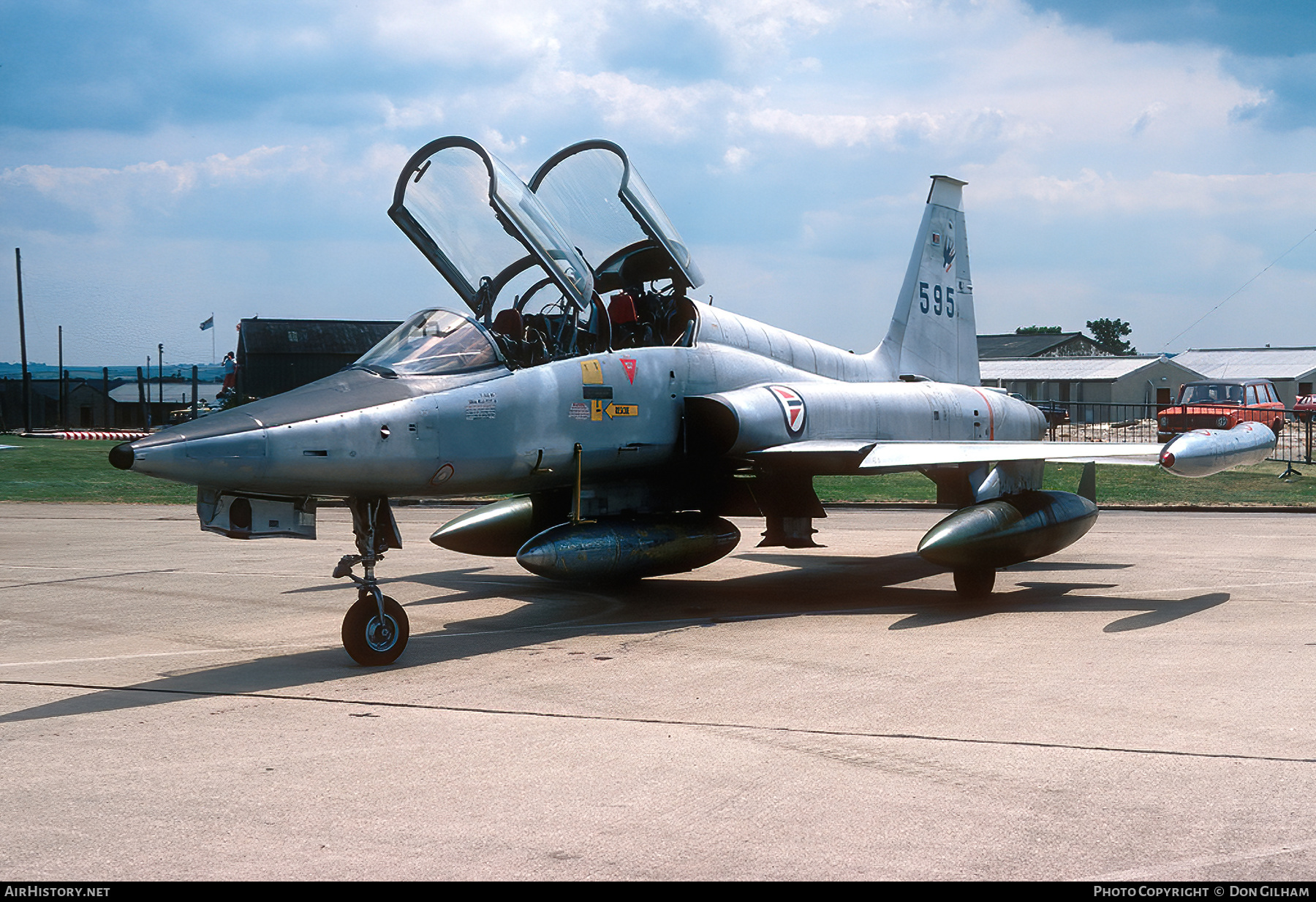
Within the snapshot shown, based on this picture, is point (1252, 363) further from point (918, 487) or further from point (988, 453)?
point (988, 453)

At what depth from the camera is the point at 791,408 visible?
1168 cm

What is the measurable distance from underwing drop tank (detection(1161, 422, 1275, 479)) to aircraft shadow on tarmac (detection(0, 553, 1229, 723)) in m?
1.24

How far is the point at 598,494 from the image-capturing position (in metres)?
11.1

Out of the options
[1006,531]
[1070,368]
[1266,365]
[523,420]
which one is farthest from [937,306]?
[1266,365]

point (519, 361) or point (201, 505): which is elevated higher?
point (519, 361)

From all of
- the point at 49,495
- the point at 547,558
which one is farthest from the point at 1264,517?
the point at 49,495

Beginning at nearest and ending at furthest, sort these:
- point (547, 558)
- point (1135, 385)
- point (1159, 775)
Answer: point (1159, 775), point (547, 558), point (1135, 385)

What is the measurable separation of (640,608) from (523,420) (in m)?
2.48

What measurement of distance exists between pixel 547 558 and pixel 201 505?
2941 millimetres

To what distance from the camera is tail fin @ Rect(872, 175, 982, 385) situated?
15680 mm

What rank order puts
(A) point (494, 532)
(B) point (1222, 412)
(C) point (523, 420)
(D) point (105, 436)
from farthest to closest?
(D) point (105, 436), (B) point (1222, 412), (A) point (494, 532), (C) point (523, 420)

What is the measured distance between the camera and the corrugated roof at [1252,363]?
239 feet

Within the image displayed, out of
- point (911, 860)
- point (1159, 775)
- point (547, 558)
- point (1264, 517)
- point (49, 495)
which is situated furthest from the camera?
point (49, 495)
